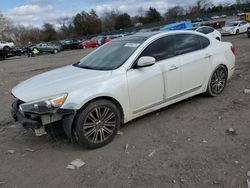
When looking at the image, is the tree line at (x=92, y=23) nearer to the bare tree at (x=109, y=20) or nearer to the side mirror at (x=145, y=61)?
the bare tree at (x=109, y=20)

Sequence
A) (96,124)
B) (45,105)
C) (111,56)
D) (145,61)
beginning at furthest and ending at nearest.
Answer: (111,56) → (145,61) → (96,124) → (45,105)

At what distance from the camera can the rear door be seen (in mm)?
5000

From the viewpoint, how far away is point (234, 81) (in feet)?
23.3

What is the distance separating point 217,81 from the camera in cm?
578

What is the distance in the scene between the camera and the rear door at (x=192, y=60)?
500cm

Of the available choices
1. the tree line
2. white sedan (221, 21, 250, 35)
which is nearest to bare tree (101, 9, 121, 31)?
the tree line

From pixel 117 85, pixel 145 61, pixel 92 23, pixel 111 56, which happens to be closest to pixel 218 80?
pixel 145 61

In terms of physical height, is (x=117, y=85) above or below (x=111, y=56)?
below

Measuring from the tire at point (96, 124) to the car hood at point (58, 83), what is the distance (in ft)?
1.18

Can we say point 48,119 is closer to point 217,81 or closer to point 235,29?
point 217,81

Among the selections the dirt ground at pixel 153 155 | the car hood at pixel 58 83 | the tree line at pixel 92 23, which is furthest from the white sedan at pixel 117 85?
the tree line at pixel 92 23

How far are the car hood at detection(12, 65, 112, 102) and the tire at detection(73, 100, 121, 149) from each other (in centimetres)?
36

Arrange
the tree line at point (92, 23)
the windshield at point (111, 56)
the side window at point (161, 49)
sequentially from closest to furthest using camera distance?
the windshield at point (111, 56) < the side window at point (161, 49) < the tree line at point (92, 23)

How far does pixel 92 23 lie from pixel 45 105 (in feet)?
255
